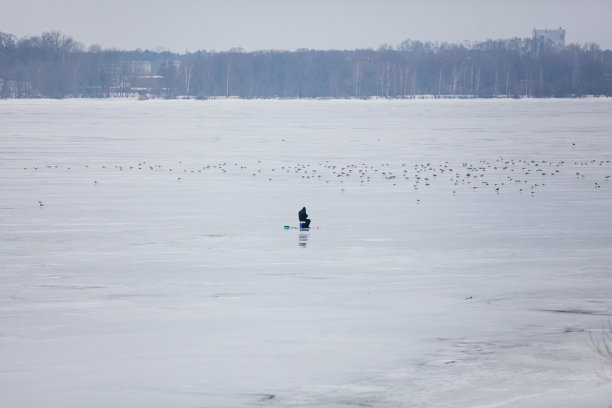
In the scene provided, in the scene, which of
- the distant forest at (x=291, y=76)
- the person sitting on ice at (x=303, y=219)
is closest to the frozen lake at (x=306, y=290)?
the person sitting on ice at (x=303, y=219)

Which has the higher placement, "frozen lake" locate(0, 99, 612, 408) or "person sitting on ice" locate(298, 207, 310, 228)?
"person sitting on ice" locate(298, 207, 310, 228)

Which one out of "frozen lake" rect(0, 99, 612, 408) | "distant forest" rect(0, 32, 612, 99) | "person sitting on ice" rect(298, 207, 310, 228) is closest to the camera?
"frozen lake" rect(0, 99, 612, 408)

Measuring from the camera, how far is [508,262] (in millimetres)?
12305

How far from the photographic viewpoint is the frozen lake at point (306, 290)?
720 centimetres

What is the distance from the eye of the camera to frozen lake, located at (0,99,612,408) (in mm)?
7199

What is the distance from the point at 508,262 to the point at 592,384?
5228 mm

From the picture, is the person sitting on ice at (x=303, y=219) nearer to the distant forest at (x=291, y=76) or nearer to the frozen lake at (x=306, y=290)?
the frozen lake at (x=306, y=290)

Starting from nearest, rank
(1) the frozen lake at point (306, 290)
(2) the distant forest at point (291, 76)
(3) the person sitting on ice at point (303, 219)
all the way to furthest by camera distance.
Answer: (1) the frozen lake at point (306, 290) → (3) the person sitting on ice at point (303, 219) → (2) the distant forest at point (291, 76)

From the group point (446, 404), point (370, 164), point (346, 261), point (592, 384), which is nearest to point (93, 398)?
point (446, 404)

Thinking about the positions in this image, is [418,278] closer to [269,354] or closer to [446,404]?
[269,354]

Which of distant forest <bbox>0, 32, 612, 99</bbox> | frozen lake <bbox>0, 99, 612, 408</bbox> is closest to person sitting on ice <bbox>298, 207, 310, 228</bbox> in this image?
frozen lake <bbox>0, 99, 612, 408</bbox>

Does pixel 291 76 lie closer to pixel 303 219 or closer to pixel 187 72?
pixel 187 72

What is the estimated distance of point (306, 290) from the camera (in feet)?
34.9

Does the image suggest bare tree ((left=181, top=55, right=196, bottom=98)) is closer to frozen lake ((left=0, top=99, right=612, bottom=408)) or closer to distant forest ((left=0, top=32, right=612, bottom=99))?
distant forest ((left=0, top=32, right=612, bottom=99))
